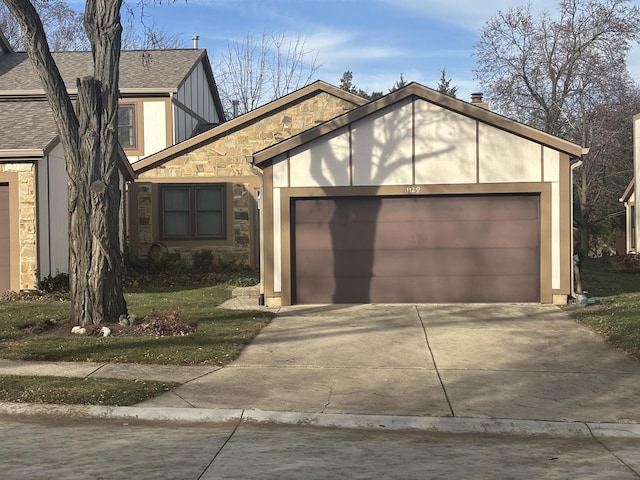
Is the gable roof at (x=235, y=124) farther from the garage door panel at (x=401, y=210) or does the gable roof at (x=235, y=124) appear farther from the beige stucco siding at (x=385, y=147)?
the garage door panel at (x=401, y=210)

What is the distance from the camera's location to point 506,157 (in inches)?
558

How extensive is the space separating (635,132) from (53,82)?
21.5 metres

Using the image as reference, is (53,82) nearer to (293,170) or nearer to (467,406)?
(293,170)

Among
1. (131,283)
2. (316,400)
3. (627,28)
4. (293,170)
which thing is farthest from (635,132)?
(316,400)

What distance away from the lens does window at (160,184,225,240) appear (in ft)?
68.5

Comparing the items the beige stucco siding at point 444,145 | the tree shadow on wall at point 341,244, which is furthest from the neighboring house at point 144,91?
the beige stucco siding at point 444,145

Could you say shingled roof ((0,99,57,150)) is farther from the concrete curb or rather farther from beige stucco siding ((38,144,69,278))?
the concrete curb

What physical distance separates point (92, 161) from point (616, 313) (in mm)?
9421

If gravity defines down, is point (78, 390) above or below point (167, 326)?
below

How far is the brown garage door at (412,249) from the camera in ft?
47.1

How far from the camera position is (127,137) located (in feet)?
77.4

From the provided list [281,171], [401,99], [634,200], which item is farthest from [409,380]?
[634,200]

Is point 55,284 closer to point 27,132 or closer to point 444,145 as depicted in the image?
point 27,132

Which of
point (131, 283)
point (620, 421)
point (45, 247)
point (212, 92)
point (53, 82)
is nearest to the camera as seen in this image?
point (620, 421)
